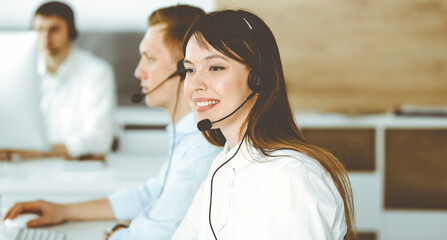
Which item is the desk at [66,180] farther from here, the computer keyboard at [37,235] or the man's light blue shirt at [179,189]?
the man's light blue shirt at [179,189]

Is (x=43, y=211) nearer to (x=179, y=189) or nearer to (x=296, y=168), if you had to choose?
(x=179, y=189)

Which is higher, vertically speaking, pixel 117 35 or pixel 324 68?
pixel 117 35

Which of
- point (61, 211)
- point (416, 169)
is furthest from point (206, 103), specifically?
Result: point (416, 169)

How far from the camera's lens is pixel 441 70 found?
10.0 feet

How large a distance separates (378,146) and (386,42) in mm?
639

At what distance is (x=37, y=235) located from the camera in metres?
1.16

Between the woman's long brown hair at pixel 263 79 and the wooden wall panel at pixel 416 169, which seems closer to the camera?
the woman's long brown hair at pixel 263 79

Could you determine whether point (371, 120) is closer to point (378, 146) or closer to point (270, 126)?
point (378, 146)

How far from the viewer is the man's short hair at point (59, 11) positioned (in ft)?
8.30

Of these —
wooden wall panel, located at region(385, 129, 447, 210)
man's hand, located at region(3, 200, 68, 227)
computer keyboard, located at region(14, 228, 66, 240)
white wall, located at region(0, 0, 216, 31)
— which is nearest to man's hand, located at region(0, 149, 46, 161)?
man's hand, located at region(3, 200, 68, 227)

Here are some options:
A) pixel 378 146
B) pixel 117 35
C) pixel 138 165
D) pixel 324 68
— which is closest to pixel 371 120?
pixel 378 146

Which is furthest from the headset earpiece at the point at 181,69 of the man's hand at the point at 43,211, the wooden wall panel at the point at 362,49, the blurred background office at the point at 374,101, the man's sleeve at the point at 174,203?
the wooden wall panel at the point at 362,49

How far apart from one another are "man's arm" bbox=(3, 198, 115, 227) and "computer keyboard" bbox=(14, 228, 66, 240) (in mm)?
84

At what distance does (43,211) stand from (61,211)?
44mm
